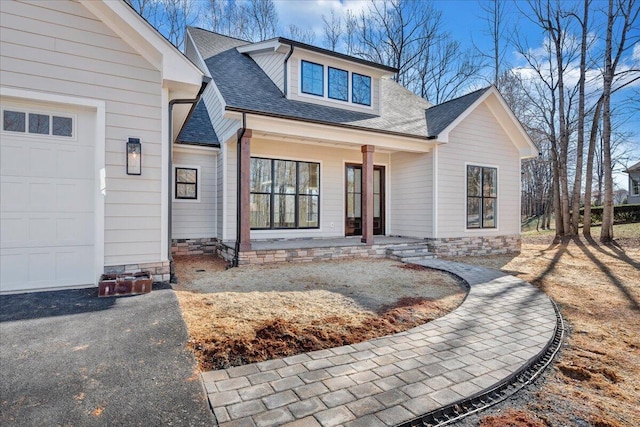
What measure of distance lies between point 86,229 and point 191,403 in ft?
11.4

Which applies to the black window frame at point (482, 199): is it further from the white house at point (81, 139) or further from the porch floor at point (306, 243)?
the white house at point (81, 139)

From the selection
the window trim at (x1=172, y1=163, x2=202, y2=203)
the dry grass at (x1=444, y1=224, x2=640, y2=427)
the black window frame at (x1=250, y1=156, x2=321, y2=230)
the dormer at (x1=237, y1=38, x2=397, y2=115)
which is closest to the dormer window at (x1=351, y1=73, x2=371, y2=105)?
the dormer at (x1=237, y1=38, x2=397, y2=115)

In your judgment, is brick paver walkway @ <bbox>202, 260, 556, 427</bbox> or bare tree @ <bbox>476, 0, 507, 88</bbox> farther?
bare tree @ <bbox>476, 0, 507, 88</bbox>

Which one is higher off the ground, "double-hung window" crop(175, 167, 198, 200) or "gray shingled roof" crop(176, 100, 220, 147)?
"gray shingled roof" crop(176, 100, 220, 147)

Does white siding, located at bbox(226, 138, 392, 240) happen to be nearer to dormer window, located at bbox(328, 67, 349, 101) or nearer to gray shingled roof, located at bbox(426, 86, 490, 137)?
dormer window, located at bbox(328, 67, 349, 101)

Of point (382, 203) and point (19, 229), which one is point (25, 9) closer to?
point (19, 229)

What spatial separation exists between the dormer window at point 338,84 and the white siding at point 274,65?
1.37m

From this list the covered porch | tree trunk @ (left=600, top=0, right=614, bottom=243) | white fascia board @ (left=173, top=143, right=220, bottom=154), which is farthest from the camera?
tree trunk @ (left=600, top=0, right=614, bottom=243)

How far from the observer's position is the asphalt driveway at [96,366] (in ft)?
6.29

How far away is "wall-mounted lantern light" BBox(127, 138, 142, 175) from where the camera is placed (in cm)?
459

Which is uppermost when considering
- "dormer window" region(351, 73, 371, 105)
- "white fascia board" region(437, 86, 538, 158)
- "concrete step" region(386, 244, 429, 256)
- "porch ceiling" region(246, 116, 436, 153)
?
"dormer window" region(351, 73, 371, 105)

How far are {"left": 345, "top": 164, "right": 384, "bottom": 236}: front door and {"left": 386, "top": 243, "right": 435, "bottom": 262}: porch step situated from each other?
187 centimetres

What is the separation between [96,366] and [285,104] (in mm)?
7026

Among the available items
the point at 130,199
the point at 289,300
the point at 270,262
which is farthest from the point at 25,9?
the point at 270,262
